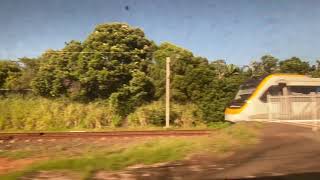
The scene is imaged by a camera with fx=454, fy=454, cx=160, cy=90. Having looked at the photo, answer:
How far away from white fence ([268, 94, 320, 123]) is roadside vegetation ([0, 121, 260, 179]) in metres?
2.31

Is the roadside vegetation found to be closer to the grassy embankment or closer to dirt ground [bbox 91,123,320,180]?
dirt ground [bbox 91,123,320,180]

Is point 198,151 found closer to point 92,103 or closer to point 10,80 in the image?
point 92,103

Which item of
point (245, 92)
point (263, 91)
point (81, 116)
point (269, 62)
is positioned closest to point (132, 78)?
point (81, 116)

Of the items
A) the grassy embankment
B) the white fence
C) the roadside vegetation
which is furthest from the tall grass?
the white fence

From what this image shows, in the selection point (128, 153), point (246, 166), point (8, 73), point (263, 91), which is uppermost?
point (8, 73)

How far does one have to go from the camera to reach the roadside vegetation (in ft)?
30.5

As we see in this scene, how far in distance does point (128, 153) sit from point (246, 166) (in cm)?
306

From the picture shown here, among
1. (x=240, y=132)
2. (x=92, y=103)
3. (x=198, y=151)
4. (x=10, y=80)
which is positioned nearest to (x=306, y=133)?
(x=240, y=132)

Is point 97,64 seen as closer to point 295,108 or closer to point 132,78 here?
point 132,78

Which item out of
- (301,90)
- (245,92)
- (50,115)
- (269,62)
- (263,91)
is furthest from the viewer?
(269,62)

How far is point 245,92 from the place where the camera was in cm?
2111

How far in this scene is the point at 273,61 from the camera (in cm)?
4850

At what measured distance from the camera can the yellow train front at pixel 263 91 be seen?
1998 cm

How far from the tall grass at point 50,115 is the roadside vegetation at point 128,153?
9436 millimetres
